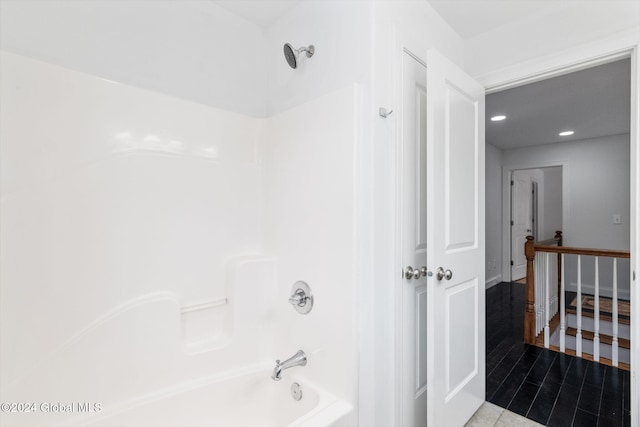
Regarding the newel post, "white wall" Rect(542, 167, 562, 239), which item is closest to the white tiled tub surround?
the newel post

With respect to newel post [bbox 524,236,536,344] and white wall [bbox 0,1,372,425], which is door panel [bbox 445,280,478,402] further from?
newel post [bbox 524,236,536,344]

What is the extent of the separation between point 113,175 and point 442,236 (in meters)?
1.56

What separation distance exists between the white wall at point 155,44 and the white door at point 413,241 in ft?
2.80

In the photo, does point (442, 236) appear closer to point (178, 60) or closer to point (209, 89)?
point (209, 89)

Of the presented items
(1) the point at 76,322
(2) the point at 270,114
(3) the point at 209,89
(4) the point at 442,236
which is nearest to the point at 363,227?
(4) the point at 442,236

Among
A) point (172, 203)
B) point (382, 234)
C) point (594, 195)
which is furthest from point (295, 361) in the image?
point (594, 195)

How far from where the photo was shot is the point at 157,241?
1.50m

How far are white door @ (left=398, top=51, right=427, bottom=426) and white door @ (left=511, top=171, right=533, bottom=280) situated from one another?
183 inches

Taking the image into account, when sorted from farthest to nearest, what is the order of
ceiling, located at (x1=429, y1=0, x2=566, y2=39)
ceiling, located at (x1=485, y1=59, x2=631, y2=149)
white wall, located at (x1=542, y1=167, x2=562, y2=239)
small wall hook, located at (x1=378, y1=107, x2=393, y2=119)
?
1. white wall, located at (x1=542, y1=167, x2=562, y2=239)
2. ceiling, located at (x1=485, y1=59, x2=631, y2=149)
3. ceiling, located at (x1=429, y1=0, x2=566, y2=39)
4. small wall hook, located at (x1=378, y1=107, x2=393, y2=119)

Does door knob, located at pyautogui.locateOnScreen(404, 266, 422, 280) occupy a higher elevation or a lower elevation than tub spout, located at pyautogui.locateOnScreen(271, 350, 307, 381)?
higher

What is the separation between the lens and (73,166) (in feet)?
4.25

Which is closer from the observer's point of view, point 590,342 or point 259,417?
point 259,417

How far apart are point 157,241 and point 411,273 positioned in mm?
1263

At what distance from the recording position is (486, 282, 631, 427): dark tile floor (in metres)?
1.96
